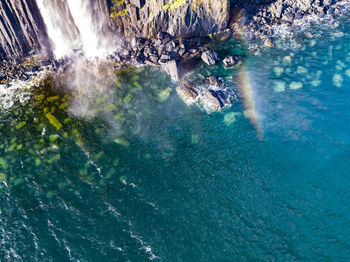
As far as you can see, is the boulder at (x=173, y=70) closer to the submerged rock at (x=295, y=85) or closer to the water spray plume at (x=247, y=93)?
the water spray plume at (x=247, y=93)

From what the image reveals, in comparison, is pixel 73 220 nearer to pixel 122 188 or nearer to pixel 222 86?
pixel 122 188

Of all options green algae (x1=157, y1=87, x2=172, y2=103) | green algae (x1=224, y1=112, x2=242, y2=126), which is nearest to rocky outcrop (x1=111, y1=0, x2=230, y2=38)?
green algae (x1=157, y1=87, x2=172, y2=103)

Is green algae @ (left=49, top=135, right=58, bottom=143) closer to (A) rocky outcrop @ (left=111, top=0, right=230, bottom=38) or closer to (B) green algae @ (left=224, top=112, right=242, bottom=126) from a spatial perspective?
(B) green algae @ (left=224, top=112, right=242, bottom=126)

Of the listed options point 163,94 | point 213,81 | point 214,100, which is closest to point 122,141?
point 163,94

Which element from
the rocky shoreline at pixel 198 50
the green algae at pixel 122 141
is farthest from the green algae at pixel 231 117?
the green algae at pixel 122 141

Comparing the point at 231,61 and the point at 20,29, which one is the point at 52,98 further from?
the point at 231,61

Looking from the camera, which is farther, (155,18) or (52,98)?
(155,18)
